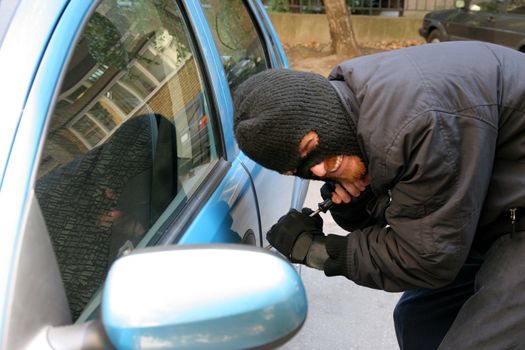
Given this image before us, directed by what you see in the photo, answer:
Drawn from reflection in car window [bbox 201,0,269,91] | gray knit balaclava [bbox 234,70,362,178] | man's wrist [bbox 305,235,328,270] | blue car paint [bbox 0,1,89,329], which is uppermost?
blue car paint [bbox 0,1,89,329]

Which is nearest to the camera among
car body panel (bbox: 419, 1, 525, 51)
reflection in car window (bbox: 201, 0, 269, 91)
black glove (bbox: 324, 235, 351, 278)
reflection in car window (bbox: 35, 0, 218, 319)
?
reflection in car window (bbox: 35, 0, 218, 319)

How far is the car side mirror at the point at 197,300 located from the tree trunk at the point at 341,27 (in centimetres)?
830

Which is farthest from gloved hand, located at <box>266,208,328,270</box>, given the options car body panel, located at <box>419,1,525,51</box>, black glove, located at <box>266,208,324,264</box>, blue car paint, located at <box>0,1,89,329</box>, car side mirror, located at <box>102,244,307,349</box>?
car body panel, located at <box>419,1,525,51</box>

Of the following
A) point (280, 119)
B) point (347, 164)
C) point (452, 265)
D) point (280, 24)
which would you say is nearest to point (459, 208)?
point (452, 265)

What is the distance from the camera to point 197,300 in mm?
883

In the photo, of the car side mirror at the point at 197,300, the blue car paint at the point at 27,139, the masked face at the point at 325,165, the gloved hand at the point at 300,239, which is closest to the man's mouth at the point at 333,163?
the masked face at the point at 325,165

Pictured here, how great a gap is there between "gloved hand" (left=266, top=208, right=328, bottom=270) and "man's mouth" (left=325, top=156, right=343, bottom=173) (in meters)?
0.25

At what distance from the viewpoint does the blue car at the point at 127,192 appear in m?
0.90

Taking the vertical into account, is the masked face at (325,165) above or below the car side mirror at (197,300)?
below

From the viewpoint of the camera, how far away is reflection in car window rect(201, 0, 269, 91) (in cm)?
224

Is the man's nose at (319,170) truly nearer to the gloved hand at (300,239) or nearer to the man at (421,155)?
the man at (421,155)

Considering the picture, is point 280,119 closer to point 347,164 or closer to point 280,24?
point 347,164

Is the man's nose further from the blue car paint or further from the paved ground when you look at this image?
the paved ground

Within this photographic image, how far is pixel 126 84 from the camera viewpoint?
1535 millimetres
